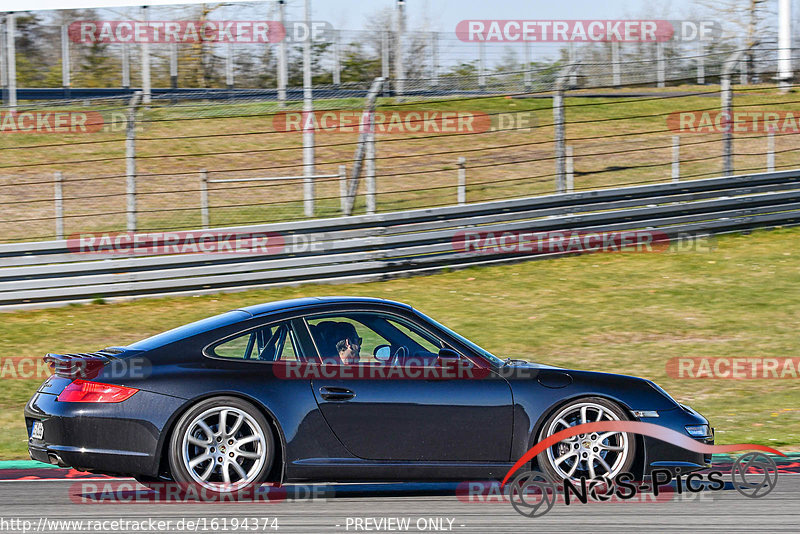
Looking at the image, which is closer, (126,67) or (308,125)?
(308,125)

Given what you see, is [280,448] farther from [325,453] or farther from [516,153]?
[516,153]

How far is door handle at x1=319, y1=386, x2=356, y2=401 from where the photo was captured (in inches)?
229

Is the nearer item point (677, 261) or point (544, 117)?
point (677, 261)

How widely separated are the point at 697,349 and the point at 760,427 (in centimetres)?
250

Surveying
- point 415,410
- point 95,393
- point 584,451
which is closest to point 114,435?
point 95,393

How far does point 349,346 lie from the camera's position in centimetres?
611

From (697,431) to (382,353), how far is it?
1.93 metres

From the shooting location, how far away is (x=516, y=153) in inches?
906

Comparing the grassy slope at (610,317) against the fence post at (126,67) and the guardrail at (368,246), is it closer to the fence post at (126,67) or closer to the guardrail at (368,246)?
the guardrail at (368,246)

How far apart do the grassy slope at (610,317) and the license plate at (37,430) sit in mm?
1886

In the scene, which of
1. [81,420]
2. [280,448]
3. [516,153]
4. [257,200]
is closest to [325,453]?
[280,448]

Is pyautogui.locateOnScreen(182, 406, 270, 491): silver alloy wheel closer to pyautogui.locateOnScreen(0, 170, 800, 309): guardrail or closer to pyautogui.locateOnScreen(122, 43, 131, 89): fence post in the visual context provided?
pyautogui.locateOnScreen(0, 170, 800, 309): guardrail

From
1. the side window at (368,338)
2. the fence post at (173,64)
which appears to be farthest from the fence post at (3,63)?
the side window at (368,338)

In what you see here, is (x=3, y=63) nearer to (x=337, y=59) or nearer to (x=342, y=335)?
(x=337, y=59)
